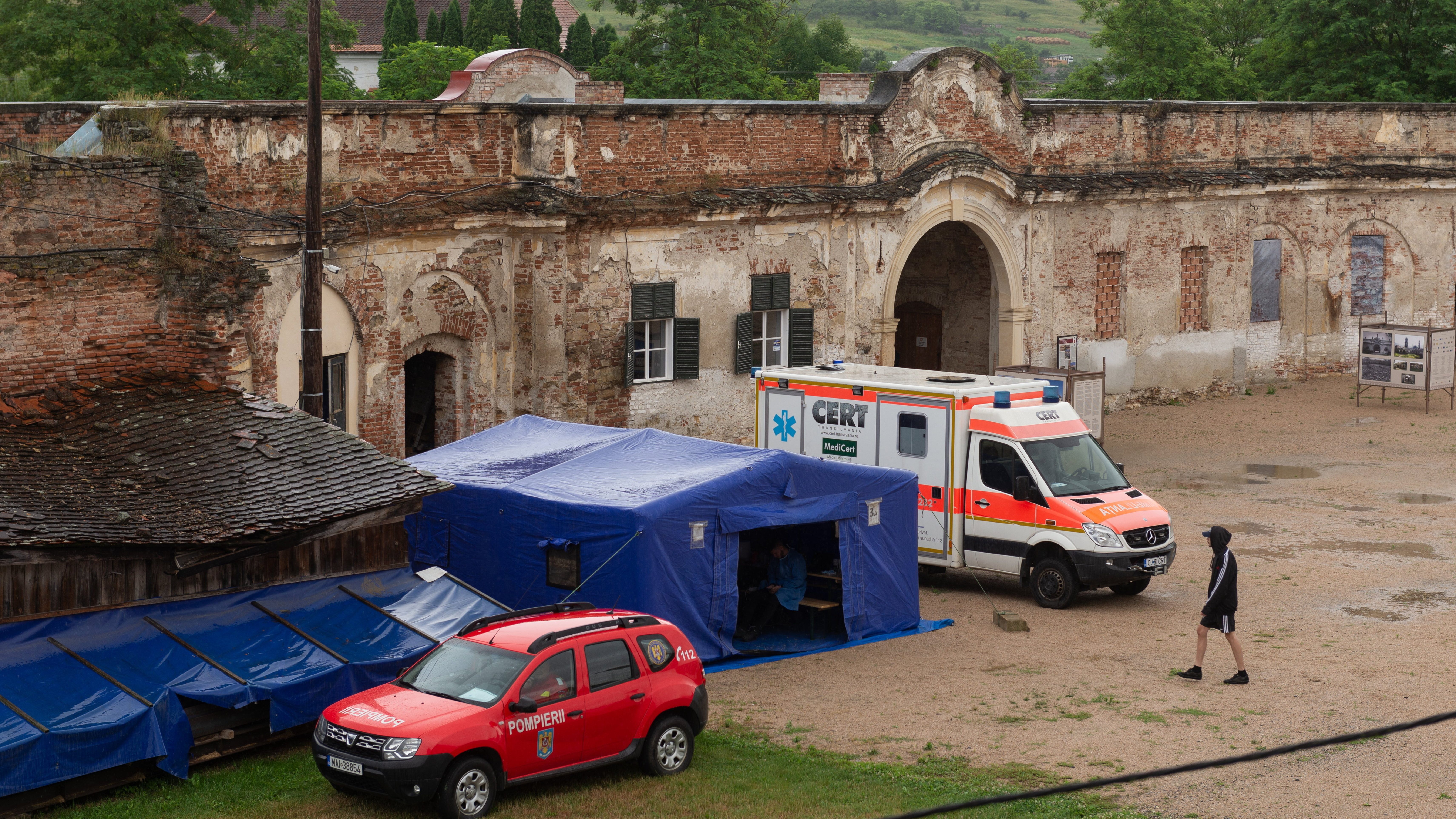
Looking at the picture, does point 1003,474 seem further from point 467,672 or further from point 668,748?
point 467,672

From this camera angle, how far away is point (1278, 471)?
26.5 m

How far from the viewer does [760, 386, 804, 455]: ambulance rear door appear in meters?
19.8

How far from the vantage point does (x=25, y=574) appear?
11.9 metres

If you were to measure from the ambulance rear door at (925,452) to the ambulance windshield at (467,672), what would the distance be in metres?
8.00

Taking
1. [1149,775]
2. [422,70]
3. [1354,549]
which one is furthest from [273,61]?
[1149,775]

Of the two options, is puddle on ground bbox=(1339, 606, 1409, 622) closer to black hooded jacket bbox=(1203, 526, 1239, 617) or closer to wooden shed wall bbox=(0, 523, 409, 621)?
black hooded jacket bbox=(1203, 526, 1239, 617)

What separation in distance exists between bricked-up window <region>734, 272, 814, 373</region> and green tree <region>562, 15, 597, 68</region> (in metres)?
44.1

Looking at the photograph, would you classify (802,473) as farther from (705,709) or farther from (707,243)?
(707,243)

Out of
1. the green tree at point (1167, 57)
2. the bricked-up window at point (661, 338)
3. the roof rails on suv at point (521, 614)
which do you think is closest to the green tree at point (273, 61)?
the bricked-up window at point (661, 338)

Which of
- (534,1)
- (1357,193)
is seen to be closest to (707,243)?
(1357,193)

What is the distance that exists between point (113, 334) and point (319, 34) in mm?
3820

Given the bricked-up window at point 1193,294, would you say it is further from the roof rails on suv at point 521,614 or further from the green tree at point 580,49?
the green tree at point 580,49

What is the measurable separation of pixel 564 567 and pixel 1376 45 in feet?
125

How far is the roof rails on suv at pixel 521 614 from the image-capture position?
40.6 ft
